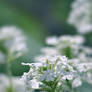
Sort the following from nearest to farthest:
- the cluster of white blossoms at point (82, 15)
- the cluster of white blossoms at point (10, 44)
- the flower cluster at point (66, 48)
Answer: the flower cluster at point (66, 48), the cluster of white blossoms at point (10, 44), the cluster of white blossoms at point (82, 15)

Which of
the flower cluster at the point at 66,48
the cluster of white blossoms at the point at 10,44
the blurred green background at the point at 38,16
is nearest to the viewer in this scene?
the flower cluster at the point at 66,48

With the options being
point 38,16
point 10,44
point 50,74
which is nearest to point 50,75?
point 50,74

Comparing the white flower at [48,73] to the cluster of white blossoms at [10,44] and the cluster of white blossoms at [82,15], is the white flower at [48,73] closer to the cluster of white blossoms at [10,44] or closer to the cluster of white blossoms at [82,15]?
the cluster of white blossoms at [10,44]

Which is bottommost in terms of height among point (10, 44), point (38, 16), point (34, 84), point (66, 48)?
point (34, 84)

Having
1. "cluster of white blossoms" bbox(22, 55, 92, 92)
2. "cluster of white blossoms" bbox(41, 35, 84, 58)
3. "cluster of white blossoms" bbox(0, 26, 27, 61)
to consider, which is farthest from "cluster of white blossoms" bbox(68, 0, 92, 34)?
"cluster of white blossoms" bbox(22, 55, 92, 92)

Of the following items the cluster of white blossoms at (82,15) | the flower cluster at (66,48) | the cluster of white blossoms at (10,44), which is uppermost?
the cluster of white blossoms at (82,15)

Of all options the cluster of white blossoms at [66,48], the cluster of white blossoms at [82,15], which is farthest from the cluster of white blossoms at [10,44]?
the cluster of white blossoms at [82,15]

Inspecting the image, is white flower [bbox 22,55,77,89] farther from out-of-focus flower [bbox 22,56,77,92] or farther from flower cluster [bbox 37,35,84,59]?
flower cluster [bbox 37,35,84,59]

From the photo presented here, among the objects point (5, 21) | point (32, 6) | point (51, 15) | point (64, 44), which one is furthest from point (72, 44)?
point (32, 6)

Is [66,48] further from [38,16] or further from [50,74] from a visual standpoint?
[38,16]
